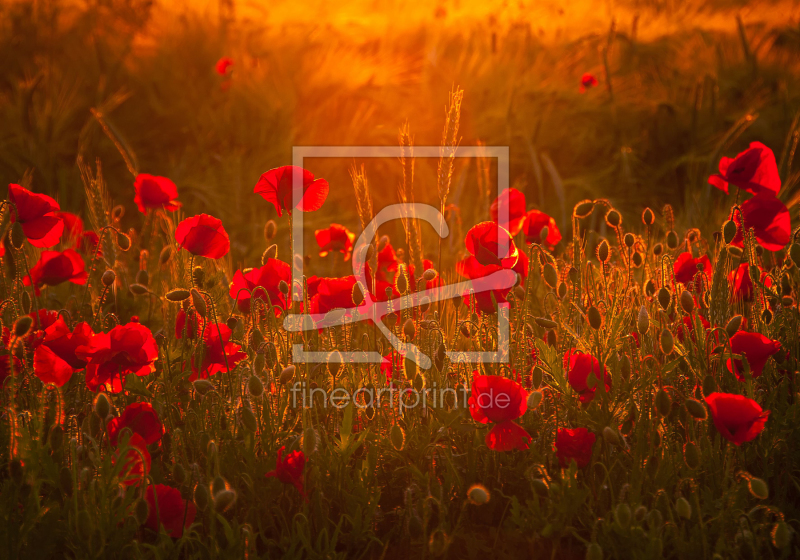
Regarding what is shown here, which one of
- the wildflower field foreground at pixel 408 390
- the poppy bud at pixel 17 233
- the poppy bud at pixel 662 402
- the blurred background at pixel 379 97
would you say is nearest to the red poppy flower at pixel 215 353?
the wildflower field foreground at pixel 408 390

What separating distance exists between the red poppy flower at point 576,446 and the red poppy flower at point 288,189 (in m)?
0.73

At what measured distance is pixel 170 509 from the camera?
124cm

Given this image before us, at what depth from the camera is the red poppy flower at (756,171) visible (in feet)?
5.33

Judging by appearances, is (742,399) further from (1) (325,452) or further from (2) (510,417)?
(1) (325,452)

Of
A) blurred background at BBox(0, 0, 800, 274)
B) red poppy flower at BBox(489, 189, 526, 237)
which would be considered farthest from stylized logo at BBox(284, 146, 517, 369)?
blurred background at BBox(0, 0, 800, 274)

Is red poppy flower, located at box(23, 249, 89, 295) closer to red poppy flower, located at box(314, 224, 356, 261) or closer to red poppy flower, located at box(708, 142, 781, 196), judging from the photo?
red poppy flower, located at box(314, 224, 356, 261)

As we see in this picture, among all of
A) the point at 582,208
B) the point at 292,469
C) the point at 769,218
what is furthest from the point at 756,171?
the point at 292,469

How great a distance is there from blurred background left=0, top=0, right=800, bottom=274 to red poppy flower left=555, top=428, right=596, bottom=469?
6.35 ft

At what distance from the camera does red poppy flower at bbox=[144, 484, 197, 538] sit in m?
1.23

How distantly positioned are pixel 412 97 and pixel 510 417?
141 inches

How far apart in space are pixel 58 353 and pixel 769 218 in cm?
160

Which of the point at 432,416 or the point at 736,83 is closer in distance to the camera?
the point at 432,416

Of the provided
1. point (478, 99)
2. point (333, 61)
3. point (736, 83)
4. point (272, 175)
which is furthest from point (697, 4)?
point (272, 175)

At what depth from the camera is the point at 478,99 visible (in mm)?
4426
